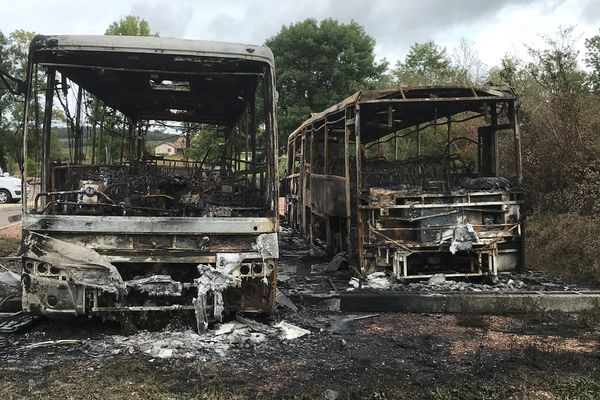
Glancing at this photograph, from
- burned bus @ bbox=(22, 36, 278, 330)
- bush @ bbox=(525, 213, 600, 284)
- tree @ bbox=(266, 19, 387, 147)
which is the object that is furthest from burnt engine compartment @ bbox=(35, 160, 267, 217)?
tree @ bbox=(266, 19, 387, 147)

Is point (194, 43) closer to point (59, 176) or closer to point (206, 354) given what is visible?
point (59, 176)

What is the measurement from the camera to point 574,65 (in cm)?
1159

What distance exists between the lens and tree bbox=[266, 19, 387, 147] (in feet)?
82.1

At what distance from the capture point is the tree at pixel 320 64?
25031 mm

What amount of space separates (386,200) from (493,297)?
182cm

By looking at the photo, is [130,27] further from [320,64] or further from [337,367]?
Result: [337,367]

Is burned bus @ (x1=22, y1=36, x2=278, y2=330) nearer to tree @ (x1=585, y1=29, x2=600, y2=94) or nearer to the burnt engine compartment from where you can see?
the burnt engine compartment

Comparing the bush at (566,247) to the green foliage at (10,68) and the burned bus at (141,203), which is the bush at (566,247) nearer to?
the burned bus at (141,203)

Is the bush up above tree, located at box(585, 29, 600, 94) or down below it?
below

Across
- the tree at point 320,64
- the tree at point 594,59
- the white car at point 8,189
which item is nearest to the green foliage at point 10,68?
the white car at point 8,189

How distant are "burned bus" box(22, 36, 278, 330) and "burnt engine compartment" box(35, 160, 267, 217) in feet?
0.04

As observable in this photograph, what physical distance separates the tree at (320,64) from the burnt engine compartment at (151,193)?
62.3 feet

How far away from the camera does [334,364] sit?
4258 millimetres

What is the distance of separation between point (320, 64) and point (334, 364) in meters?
22.6
